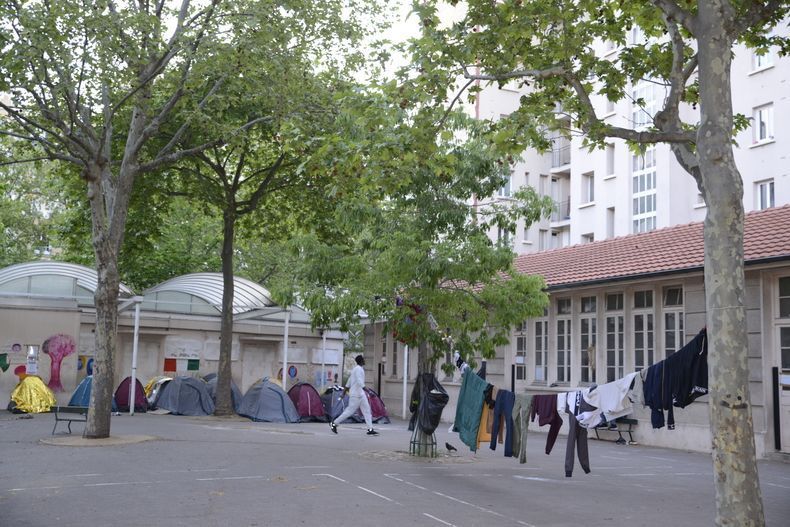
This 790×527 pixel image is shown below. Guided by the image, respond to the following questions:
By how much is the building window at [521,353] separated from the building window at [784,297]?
9420 mm

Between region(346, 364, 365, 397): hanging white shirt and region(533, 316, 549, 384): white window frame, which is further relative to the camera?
region(533, 316, 549, 384): white window frame

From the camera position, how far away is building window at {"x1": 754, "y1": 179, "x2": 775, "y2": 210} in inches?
1251

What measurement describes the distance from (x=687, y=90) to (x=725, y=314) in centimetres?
547

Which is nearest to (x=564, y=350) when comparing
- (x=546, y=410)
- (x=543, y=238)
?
(x=546, y=410)

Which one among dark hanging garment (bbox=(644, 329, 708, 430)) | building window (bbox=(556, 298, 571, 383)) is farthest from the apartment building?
dark hanging garment (bbox=(644, 329, 708, 430))

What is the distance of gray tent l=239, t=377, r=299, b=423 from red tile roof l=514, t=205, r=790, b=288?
26.4ft

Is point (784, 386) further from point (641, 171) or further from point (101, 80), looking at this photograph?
point (641, 171)

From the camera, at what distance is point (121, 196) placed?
17625mm

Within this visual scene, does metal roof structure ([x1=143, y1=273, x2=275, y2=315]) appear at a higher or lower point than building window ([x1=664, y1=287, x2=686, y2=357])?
higher

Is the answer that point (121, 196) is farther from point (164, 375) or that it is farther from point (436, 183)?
point (164, 375)

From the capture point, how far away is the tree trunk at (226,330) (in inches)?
989

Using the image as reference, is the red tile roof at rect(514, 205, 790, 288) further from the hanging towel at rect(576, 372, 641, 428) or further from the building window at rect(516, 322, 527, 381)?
the hanging towel at rect(576, 372, 641, 428)

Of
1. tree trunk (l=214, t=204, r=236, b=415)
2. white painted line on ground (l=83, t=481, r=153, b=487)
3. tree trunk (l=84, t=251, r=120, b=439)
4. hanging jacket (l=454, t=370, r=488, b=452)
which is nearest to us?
white painted line on ground (l=83, t=481, r=153, b=487)

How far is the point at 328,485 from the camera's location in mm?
11508
